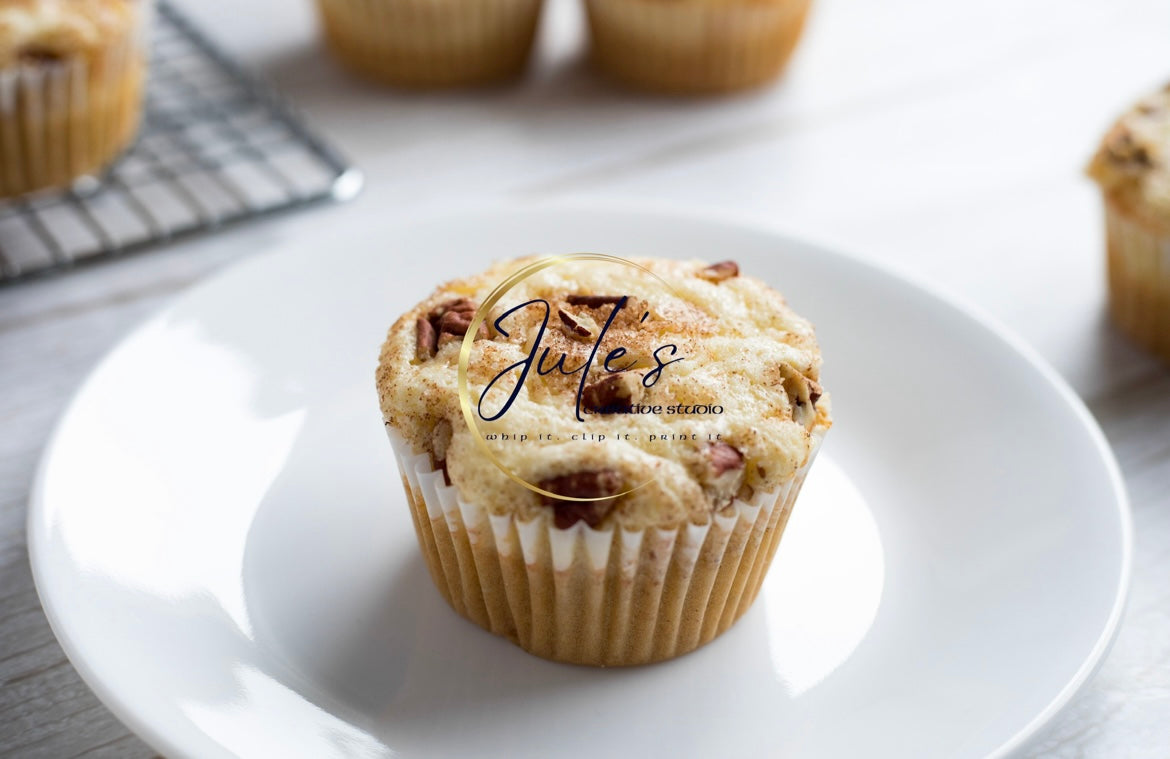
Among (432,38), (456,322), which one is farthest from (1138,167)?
(432,38)

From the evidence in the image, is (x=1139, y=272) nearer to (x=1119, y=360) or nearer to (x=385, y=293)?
(x=1119, y=360)

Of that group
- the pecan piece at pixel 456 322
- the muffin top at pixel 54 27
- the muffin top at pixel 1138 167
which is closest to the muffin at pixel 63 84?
the muffin top at pixel 54 27

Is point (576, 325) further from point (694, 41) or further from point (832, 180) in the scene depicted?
point (694, 41)

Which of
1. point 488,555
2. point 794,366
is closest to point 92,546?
point 488,555

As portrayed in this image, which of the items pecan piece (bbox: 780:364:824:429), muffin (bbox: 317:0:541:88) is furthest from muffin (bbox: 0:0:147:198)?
pecan piece (bbox: 780:364:824:429)

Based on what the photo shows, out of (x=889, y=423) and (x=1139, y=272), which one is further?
(x=1139, y=272)
